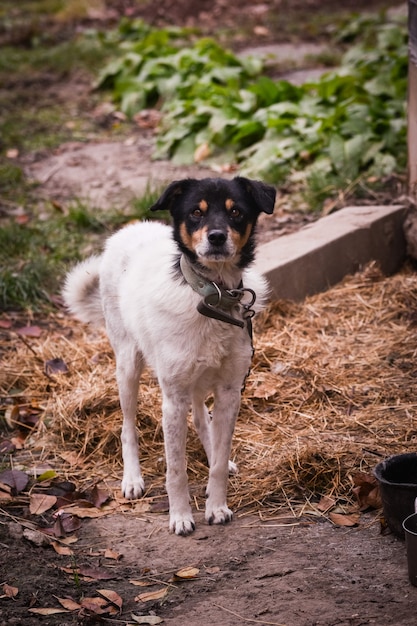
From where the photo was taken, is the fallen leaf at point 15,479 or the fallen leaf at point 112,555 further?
the fallen leaf at point 15,479

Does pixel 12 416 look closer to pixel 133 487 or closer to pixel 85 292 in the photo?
pixel 85 292

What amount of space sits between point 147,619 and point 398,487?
111 cm

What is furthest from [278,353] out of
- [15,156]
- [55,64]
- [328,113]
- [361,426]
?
[55,64]

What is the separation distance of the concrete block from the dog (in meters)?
1.79

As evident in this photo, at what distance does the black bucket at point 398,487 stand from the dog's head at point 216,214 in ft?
3.60

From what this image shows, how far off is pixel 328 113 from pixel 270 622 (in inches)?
244

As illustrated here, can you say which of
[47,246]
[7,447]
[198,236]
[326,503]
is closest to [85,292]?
[7,447]

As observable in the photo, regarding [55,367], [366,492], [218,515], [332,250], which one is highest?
[366,492]

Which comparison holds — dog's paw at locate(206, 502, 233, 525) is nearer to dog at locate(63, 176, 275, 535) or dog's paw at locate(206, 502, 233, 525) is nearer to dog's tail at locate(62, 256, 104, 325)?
dog at locate(63, 176, 275, 535)

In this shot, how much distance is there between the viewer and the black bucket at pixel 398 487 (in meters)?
3.65

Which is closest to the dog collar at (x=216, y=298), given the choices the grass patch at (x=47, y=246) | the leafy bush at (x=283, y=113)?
the grass patch at (x=47, y=246)

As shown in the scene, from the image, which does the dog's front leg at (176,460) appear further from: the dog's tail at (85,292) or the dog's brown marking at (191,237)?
the dog's tail at (85,292)

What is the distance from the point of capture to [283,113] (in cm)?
867

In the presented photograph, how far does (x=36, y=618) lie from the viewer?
131 inches
